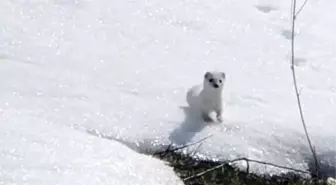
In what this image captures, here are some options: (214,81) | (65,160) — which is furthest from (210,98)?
(65,160)

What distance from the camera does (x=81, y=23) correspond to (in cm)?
700

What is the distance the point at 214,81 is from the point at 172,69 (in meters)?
0.85

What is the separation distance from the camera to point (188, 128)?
555 centimetres

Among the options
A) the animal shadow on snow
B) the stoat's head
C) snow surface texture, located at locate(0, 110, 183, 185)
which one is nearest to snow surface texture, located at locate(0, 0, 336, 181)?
the animal shadow on snow

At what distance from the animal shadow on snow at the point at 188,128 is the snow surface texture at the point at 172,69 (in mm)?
12

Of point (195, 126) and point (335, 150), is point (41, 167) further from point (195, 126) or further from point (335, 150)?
point (335, 150)

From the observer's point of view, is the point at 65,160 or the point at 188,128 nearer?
the point at 65,160

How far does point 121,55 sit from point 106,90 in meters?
0.64

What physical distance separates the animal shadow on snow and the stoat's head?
0.76ft

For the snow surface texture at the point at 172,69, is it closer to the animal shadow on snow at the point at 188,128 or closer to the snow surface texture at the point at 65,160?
the animal shadow on snow at the point at 188,128

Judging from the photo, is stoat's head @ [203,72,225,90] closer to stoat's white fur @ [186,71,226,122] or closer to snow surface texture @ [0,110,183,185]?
stoat's white fur @ [186,71,226,122]

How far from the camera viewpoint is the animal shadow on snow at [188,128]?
540 cm

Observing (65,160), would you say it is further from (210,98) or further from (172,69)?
(172,69)

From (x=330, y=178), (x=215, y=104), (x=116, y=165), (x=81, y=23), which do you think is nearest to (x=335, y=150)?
(x=330, y=178)
